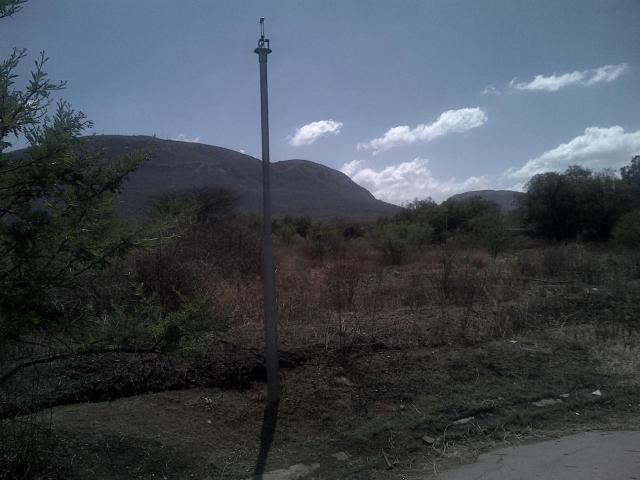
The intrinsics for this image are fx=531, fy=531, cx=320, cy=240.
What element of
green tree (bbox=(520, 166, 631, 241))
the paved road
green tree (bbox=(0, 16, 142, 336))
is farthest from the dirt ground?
green tree (bbox=(520, 166, 631, 241))

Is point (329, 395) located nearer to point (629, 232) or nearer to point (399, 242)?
point (399, 242)

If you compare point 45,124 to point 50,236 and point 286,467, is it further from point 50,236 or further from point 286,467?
point 286,467

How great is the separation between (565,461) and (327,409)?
7.31ft

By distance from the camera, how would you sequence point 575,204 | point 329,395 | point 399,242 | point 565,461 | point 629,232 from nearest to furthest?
point 565,461 → point 329,395 → point 629,232 → point 399,242 → point 575,204

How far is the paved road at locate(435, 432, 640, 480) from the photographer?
4.31 metres

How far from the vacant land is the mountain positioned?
23.3 m

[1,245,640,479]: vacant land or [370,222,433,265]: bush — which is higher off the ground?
[370,222,433,265]: bush

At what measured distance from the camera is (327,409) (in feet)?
17.9

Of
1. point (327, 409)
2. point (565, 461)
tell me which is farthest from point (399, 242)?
point (565, 461)

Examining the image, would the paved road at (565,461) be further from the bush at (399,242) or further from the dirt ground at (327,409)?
the bush at (399,242)

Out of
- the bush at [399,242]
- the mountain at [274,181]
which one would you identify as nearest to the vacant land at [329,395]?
the bush at [399,242]

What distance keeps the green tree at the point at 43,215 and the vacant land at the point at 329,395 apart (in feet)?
1.99

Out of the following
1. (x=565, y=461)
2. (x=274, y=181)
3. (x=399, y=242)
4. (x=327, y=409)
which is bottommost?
(x=565, y=461)

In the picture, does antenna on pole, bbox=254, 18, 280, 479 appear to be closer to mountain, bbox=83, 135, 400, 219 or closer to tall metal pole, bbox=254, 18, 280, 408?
tall metal pole, bbox=254, 18, 280, 408
